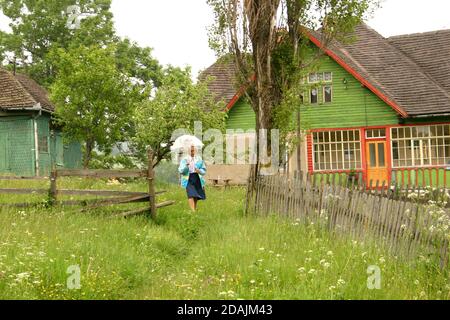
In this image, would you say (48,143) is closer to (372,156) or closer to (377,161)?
(372,156)

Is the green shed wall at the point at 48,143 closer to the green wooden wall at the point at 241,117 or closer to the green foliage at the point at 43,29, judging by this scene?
the green wooden wall at the point at 241,117

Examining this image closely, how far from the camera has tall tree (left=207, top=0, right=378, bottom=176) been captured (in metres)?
13.6

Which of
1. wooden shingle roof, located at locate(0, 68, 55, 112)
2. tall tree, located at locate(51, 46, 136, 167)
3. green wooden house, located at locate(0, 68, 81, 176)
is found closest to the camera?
tall tree, located at locate(51, 46, 136, 167)

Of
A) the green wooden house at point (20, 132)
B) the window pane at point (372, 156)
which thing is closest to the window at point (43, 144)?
the green wooden house at point (20, 132)

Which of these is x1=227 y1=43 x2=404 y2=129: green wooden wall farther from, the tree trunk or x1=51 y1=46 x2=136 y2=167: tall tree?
the tree trunk

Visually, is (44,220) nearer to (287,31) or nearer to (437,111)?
(287,31)

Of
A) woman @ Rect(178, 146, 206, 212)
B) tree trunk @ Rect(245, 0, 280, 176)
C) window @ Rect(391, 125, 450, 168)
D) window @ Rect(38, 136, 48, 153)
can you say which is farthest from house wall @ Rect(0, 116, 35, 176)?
window @ Rect(391, 125, 450, 168)

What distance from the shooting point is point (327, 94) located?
85.0 feet

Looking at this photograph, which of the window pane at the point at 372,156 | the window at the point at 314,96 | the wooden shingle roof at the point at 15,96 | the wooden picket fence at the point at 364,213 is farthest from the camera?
the window at the point at 314,96

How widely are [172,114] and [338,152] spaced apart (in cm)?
851

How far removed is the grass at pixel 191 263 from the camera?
20.4ft

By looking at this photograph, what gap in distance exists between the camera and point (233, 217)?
12.5m

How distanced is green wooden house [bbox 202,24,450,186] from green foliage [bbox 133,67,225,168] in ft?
9.87
